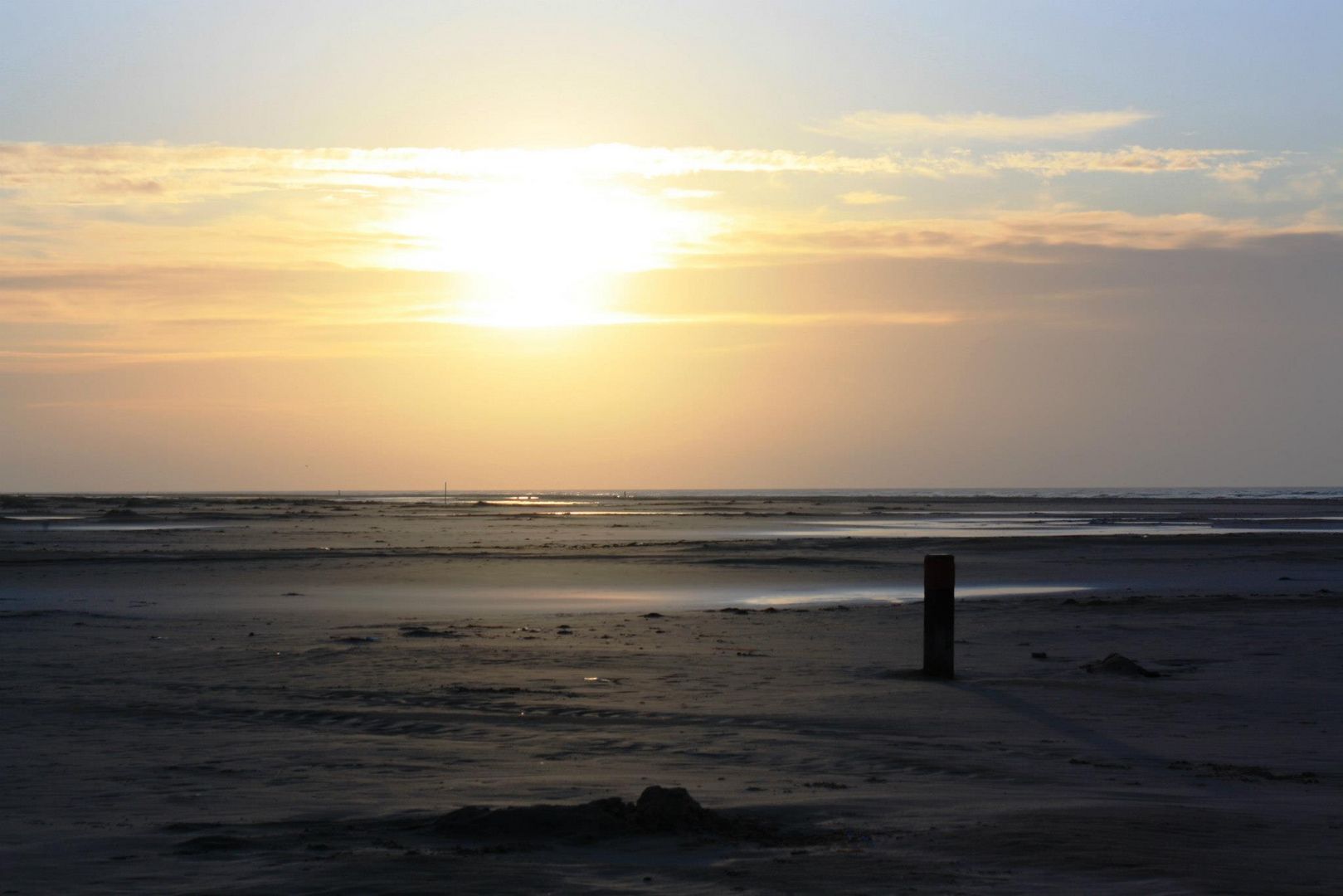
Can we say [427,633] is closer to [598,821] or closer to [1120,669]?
[1120,669]

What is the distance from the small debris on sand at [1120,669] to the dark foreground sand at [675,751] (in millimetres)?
188

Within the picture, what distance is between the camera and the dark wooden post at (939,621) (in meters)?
15.2

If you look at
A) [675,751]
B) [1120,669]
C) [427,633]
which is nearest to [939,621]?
[1120,669]

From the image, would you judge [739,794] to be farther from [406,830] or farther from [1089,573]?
[1089,573]

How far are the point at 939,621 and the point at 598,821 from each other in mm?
7873

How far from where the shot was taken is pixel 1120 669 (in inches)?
606

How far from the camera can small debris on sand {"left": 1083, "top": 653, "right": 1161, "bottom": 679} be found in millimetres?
15305

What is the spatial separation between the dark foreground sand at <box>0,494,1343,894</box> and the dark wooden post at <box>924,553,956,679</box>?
317 millimetres

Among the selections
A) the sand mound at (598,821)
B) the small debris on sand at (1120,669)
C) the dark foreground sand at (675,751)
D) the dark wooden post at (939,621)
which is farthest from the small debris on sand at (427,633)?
the sand mound at (598,821)

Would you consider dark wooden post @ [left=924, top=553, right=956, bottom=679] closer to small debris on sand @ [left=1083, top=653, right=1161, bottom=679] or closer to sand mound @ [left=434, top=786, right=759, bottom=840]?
small debris on sand @ [left=1083, top=653, right=1161, bottom=679]

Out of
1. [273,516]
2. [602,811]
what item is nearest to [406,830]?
[602,811]

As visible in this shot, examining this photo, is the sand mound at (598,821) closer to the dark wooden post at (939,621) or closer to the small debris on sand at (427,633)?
the dark wooden post at (939,621)

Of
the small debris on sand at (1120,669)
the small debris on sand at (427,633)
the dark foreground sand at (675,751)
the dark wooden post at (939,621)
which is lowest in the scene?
the dark foreground sand at (675,751)

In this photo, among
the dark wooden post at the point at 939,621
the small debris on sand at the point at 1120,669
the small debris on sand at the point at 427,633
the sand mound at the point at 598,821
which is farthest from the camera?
the small debris on sand at the point at 427,633
